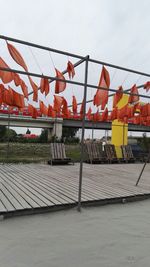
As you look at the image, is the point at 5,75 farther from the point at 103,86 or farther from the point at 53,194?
the point at 53,194

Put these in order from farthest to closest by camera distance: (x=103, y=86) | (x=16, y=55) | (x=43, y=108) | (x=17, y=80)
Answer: (x=43, y=108) < (x=103, y=86) < (x=17, y=80) < (x=16, y=55)

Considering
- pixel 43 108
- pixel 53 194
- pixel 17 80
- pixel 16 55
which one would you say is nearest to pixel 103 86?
pixel 17 80

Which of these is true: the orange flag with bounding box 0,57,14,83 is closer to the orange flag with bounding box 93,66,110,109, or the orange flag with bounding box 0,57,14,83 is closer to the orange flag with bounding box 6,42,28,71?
the orange flag with bounding box 6,42,28,71

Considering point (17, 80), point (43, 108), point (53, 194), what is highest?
point (43, 108)

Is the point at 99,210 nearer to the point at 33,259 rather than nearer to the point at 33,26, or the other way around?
the point at 33,259

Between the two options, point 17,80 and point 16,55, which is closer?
point 16,55

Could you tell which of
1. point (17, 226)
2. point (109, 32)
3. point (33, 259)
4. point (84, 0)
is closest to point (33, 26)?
point (84, 0)

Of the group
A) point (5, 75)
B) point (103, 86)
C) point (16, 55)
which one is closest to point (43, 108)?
point (103, 86)

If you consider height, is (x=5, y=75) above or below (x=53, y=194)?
above

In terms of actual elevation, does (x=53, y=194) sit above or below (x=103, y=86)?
below

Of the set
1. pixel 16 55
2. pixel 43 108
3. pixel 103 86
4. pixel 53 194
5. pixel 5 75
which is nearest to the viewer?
pixel 16 55

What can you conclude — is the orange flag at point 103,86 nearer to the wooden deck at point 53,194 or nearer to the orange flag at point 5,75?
the orange flag at point 5,75

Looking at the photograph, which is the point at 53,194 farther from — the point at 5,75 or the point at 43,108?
the point at 43,108

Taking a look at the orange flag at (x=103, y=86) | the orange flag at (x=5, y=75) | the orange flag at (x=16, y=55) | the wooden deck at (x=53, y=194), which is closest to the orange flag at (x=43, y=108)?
the wooden deck at (x=53, y=194)
